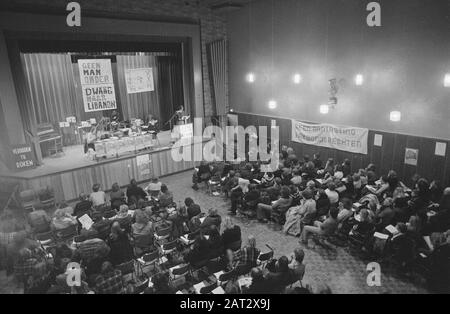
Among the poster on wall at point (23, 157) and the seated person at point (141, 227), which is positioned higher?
the poster on wall at point (23, 157)

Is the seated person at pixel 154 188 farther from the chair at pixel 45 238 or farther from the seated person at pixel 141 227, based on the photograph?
the chair at pixel 45 238

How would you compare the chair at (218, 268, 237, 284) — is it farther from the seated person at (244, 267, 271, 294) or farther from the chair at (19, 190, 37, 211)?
the chair at (19, 190, 37, 211)

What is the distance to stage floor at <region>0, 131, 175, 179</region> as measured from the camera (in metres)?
10.3

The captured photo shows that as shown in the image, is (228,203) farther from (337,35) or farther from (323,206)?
(337,35)

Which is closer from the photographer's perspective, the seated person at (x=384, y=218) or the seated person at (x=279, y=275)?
the seated person at (x=279, y=275)

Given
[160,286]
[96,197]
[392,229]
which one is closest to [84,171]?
[96,197]

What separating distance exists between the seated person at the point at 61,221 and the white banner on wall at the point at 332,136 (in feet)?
29.1

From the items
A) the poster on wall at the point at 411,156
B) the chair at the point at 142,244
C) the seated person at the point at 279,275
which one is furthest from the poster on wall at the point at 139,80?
the seated person at the point at 279,275

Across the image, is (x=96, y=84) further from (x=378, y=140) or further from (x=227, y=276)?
(x=378, y=140)

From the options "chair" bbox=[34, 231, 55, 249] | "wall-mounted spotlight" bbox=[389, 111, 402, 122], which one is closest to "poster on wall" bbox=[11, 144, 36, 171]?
"chair" bbox=[34, 231, 55, 249]

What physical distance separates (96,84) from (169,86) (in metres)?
3.92

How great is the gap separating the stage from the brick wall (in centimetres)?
404

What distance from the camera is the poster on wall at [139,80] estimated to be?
15.2 meters

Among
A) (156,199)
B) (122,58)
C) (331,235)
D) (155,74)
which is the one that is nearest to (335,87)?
(331,235)
